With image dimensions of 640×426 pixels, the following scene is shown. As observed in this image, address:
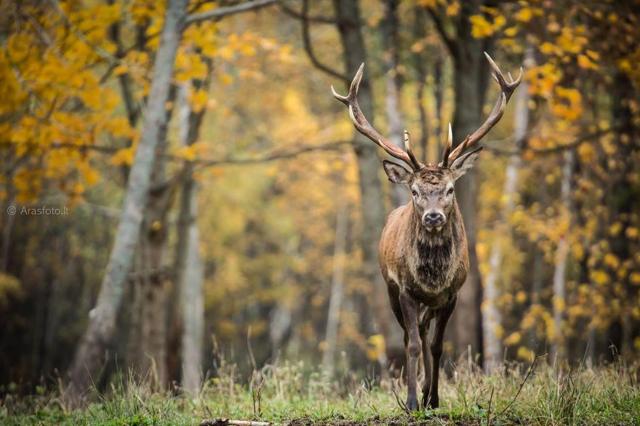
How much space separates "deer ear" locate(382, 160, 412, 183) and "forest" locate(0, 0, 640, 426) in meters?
0.61

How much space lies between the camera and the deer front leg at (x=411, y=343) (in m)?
5.95

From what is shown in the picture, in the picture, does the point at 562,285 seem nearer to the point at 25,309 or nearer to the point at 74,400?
the point at 74,400

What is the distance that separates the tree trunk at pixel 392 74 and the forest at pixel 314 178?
0.05m

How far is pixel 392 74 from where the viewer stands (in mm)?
13820

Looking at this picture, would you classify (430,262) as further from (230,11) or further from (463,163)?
(230,11)

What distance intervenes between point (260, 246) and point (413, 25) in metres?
18.3

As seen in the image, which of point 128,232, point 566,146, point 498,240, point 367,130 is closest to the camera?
point 367,130

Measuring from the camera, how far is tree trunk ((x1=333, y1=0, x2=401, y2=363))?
11.8m

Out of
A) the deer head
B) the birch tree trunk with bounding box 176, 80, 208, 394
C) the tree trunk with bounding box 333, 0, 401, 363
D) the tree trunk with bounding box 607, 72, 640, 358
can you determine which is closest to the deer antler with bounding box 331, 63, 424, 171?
the deer head

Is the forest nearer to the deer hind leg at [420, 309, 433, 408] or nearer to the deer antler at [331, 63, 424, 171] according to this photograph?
the deer hind leg at [420, 309, 433, 408]

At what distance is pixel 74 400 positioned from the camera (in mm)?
7918

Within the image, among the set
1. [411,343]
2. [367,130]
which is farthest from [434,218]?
[367,130]

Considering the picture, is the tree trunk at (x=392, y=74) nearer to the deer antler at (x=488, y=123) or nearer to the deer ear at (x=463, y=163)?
the deer antler at (x=488, y=123)

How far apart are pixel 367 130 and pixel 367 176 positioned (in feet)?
16.0
